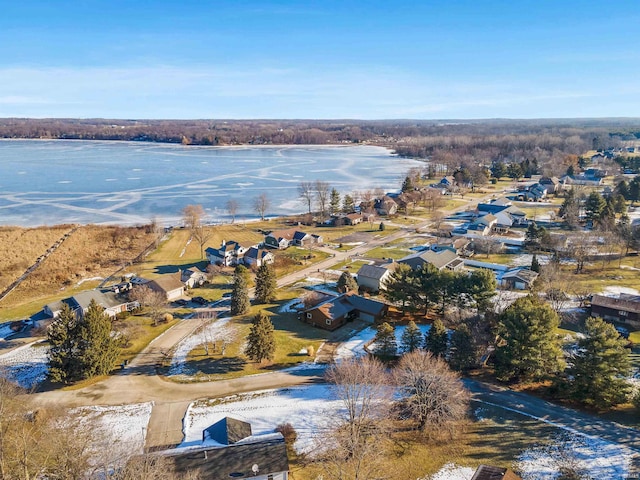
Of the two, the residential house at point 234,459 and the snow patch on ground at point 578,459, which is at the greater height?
the residential house at point 234,459

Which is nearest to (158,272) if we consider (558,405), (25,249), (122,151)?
(25,249)

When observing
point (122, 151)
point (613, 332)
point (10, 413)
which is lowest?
point (10, 413)

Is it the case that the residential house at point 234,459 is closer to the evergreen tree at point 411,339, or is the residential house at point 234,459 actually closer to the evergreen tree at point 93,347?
the evergreen tree at point 93,347

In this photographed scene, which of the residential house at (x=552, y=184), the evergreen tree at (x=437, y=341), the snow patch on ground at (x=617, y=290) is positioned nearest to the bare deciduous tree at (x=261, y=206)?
the evergreen tree at (x=437, y=341)

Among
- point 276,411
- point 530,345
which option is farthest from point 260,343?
point 530,345

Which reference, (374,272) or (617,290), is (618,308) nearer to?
(617,290)

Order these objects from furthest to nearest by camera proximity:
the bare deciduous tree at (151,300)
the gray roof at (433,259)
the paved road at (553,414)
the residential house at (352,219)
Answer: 1. the residential house at (352,219)
2. the gray roof at (433,259)
3. the bare deciduous tree at (151,300)
4. the paved road at (553,414)

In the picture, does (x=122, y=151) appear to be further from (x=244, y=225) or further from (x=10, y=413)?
(x=10, y=413)
